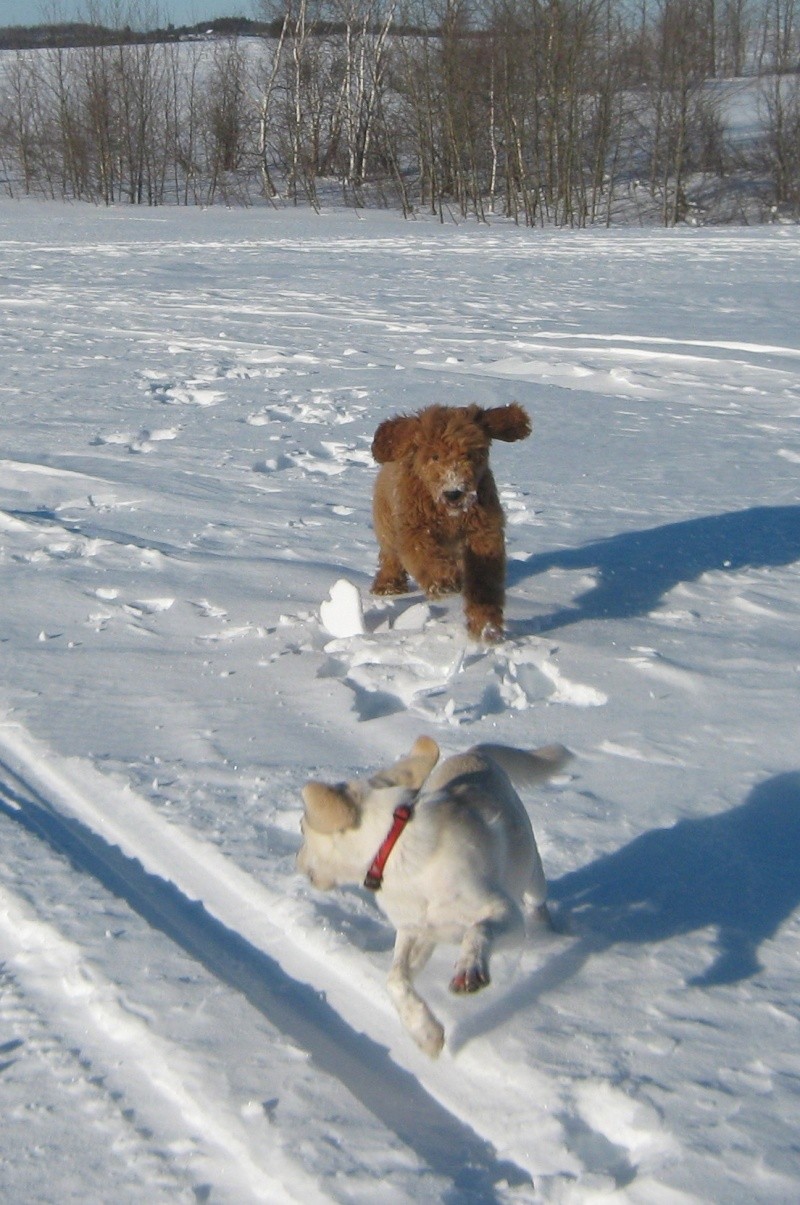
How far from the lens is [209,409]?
26.9ft

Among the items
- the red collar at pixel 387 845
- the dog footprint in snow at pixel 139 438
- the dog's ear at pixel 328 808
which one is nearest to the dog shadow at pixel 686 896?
the red collar at pixel 387 845

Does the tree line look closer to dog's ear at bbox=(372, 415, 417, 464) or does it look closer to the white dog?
dog's ear at bbox=(372, 415, 417, 464)

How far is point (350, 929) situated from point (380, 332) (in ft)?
30.4

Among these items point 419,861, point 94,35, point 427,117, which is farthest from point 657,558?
point 94,35

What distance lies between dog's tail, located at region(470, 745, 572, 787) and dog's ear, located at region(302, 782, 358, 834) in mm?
519

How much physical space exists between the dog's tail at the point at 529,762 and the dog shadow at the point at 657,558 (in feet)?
5.53

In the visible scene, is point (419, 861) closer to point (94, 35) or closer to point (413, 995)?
point (413, 995)

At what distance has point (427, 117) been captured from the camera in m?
33.7

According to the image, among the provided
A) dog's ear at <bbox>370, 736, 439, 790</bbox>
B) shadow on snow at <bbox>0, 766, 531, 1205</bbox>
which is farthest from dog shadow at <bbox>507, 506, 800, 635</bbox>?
dog's ear at <bbox>370, 736, 439, 790</bbox>

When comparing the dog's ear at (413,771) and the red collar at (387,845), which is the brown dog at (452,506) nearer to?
the dog's ear at (413,771)

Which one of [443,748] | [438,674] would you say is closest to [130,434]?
[438,674]

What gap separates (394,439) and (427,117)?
32.0m

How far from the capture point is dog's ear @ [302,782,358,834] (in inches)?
83.0

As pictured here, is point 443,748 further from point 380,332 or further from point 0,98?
point 0,98
